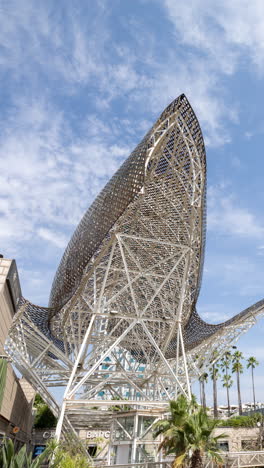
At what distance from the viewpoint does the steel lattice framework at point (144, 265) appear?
16.9 meters

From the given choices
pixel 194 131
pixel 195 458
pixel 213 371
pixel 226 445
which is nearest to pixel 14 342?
pixel 195 458

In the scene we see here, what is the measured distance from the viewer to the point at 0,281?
13.0 m

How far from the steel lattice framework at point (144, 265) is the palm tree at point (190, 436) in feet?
15.2

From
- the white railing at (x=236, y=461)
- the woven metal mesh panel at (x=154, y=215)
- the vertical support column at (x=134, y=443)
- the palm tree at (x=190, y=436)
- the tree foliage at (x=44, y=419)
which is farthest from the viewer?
the tree foliage at (x=44, y=419)

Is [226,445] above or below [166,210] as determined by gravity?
below

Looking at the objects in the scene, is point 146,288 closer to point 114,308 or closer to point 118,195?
point 114,308

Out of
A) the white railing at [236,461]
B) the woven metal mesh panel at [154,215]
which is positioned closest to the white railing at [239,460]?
the white railing at [236,461]

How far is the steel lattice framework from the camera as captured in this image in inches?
664

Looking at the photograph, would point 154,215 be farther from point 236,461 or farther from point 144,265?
point 236,461

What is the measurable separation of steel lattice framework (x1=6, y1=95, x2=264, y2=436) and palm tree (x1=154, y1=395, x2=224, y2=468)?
15.2ft

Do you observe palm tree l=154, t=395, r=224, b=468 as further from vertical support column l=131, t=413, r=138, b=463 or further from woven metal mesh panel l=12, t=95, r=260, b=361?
vertical support column l=131, t=413, r=138, b=463

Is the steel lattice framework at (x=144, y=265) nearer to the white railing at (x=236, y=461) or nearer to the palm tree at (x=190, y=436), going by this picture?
the white railing at (x=236, y=461)

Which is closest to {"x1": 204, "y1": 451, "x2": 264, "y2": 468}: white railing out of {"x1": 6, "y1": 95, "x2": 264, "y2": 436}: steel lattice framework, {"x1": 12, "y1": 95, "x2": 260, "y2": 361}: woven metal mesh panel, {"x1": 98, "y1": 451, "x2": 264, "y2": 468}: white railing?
{"x1": 98, "y1": 451, "x2": 264, "y2": 468}: white railing

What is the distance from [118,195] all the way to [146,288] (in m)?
10.8
